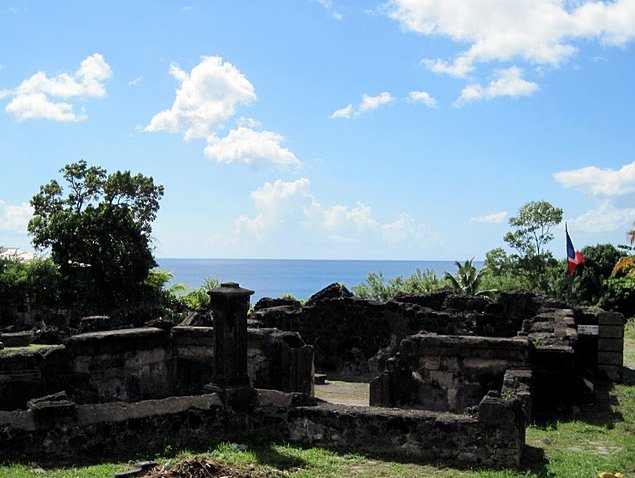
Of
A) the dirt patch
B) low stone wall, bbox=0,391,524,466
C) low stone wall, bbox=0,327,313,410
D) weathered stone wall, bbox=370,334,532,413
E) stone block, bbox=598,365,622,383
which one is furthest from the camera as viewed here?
stone block, bbox=598,365,622,383

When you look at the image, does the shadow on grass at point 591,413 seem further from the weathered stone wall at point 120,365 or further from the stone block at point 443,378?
the weathered stone wall at point 120,365

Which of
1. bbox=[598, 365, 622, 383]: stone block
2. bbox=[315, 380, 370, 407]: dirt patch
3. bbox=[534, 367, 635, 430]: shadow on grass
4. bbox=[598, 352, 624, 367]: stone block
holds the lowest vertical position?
bbox=[315, 380, 370, 407]: dirt patch

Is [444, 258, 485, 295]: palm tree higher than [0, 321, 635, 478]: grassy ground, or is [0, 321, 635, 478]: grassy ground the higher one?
[444, 258, 485, 295]: palm tree

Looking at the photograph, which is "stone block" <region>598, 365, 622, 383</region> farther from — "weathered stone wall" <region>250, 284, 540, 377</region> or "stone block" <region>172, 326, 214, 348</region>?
"stone block" <region>172, 326, 214, 348</region>

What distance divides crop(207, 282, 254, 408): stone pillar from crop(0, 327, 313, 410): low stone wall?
228 centimetres

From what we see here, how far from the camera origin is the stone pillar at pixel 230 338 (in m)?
11.1

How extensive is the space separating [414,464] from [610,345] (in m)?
10.9

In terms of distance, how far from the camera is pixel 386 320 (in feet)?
69.8

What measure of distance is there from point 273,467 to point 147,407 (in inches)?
87.7

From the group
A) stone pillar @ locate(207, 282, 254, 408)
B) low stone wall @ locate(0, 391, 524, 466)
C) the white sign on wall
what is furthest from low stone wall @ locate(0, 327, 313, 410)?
the white sign on wall

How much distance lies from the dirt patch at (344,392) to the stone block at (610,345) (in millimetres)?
5921

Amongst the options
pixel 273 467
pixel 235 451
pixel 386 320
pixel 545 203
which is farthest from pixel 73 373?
pixel 545 203

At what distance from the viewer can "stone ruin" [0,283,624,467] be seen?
980 centimetres

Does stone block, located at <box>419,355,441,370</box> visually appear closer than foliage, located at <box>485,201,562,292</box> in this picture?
Yes
